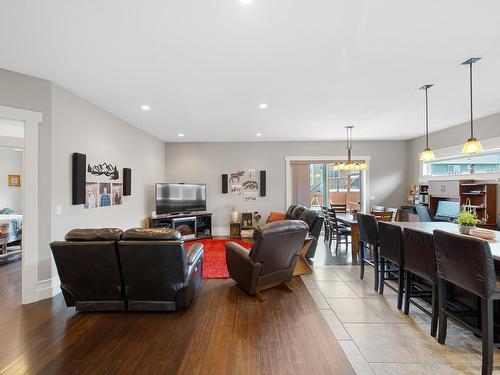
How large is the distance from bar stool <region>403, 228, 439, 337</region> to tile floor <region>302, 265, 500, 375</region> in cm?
20

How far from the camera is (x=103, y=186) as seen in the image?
4.54 meters

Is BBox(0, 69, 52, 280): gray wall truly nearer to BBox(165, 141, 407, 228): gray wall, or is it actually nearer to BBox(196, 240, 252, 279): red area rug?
BBox(196, 240, 252, 279): red area rug

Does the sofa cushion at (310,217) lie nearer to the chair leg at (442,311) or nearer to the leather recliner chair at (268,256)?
the leather recliner chair at (268,256)

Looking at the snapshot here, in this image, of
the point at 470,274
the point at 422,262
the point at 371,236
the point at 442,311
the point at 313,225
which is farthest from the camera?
the point at 313,225

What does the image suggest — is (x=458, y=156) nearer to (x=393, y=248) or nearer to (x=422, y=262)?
(x=393, y=248)

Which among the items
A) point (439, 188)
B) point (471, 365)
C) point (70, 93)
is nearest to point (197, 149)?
point (70, 93)

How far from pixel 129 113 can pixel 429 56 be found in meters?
4.75

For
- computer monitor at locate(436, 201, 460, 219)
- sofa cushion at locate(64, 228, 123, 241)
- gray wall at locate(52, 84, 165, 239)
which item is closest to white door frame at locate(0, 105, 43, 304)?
gray wall at locate(52, 84, 165, 239)

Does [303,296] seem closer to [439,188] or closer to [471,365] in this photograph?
[471,365]

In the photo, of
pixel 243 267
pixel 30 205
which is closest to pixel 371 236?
pixel 243 267

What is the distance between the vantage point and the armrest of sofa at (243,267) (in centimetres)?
322

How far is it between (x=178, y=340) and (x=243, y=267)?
118cm

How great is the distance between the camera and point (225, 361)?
216 cm

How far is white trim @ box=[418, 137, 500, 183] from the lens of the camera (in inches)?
187
